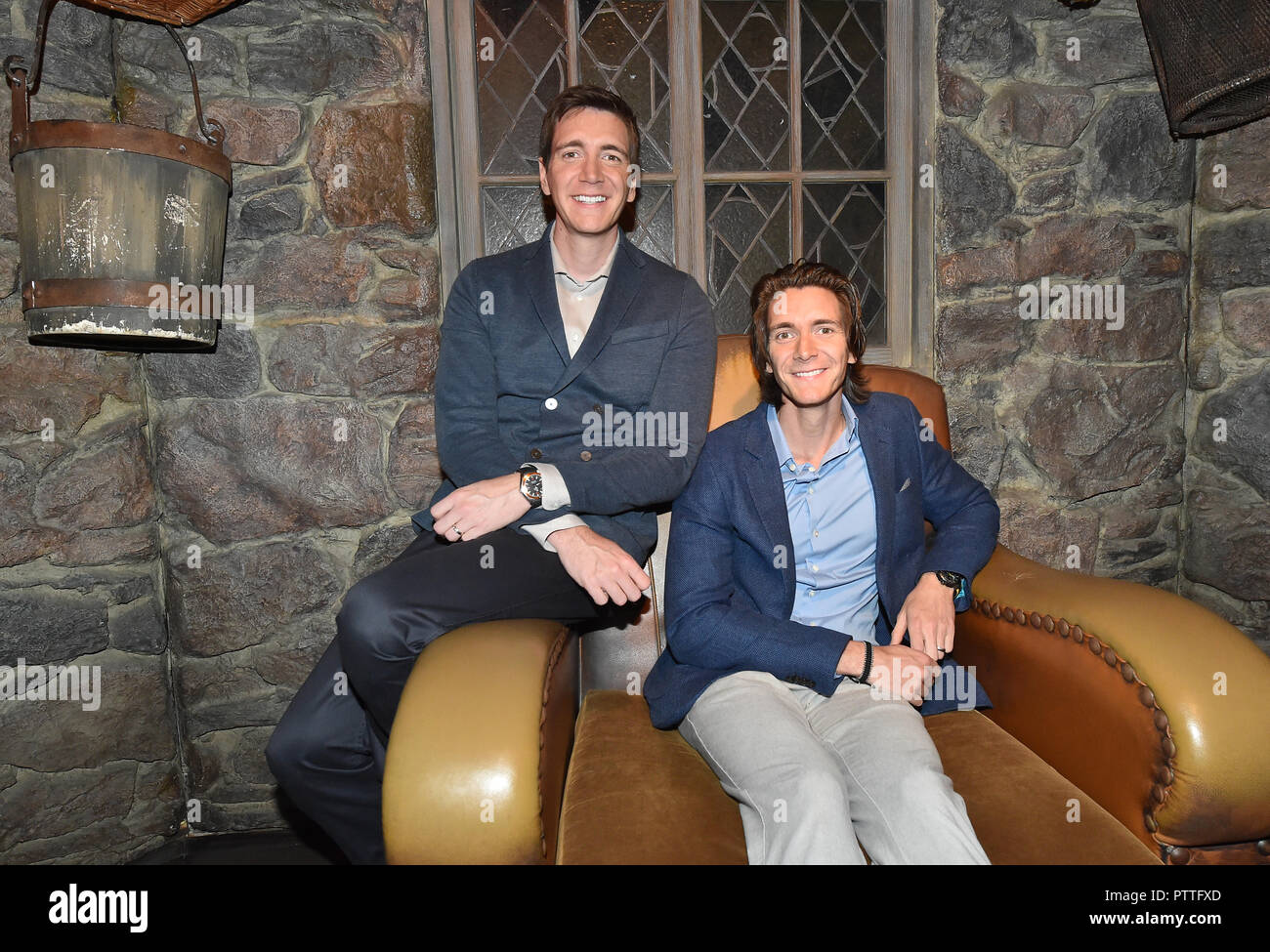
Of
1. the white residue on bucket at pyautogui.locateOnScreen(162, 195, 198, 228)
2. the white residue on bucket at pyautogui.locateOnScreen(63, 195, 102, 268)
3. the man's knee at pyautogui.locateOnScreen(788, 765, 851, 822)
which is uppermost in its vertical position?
the white residue on bucket at pyautogui.locateOnScreen(162, 195, 198, 228)

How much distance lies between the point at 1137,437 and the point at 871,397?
3.56ft

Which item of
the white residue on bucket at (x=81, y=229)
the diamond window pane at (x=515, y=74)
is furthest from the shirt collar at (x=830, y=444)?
the white residue on bucket at (x=81, y=229)

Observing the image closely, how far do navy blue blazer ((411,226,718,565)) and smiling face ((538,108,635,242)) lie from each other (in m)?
0.13

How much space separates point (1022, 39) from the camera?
7.08 ft

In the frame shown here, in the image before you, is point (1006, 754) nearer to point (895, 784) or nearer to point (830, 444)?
point (895, 784)

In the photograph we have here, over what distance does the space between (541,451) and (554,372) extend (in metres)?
0.17

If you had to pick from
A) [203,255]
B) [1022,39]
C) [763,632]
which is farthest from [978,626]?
[203,255]

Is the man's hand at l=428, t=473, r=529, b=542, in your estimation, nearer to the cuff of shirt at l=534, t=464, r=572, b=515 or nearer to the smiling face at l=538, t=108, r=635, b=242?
the cuff of shirt at l=534, t=464, r=572, b=515

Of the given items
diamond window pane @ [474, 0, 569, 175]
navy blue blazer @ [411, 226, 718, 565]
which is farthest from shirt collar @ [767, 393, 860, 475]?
diamond window pane @ [474, 0, 569, 175]

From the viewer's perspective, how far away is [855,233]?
2326mm

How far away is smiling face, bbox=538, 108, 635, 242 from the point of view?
67.3 inches

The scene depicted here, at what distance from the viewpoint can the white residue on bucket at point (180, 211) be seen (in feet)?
5.74

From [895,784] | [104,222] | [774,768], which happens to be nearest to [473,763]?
[774,768]

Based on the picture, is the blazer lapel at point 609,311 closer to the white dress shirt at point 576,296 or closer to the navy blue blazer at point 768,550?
the white dress shirt at point 576,296
